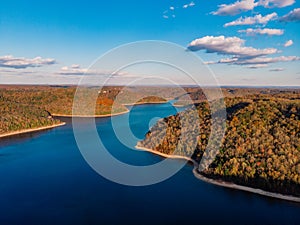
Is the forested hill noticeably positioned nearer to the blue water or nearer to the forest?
the blue water

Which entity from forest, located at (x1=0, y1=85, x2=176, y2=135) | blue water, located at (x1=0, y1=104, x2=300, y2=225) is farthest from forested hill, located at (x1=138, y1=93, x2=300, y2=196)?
forest, located at (x1=0, y1=85, x2=176, y2=135)

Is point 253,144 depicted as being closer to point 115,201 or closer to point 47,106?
point 115,201

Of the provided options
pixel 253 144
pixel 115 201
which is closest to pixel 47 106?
pixel 115 201

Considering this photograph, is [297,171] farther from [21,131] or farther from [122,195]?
[21,131]

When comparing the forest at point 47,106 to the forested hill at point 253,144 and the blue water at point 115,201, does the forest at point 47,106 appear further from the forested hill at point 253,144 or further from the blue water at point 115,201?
the blue water at point 115,201

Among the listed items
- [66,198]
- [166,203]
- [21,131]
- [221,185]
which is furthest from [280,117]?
[21,131]

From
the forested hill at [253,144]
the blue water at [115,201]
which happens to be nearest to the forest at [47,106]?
the forested hill at [253,144]
